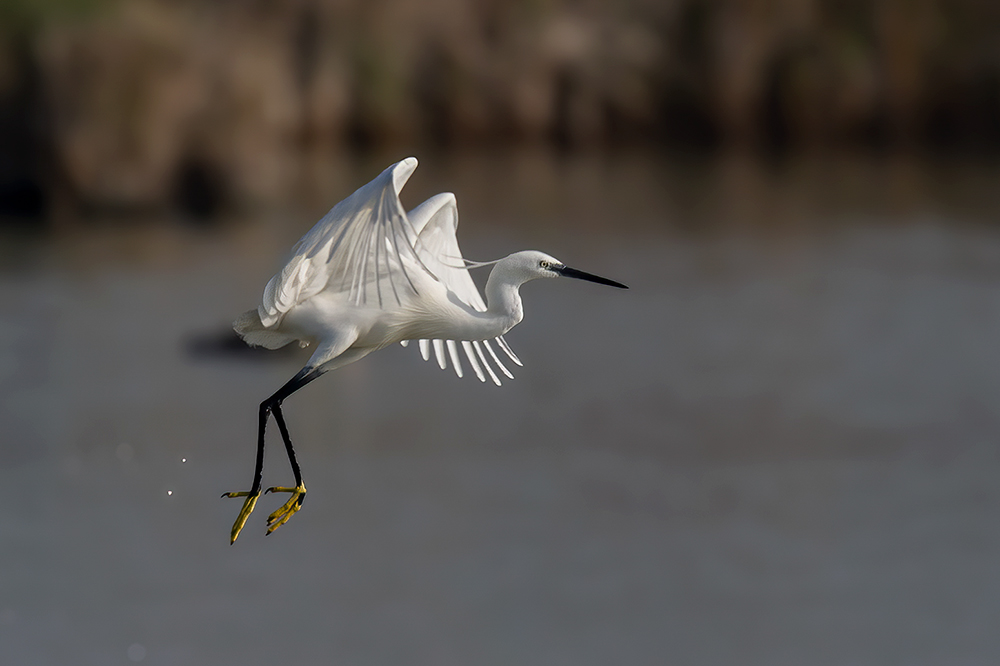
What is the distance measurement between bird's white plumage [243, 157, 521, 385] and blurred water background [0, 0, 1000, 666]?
7.23 metres

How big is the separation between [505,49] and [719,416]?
10.4 metres

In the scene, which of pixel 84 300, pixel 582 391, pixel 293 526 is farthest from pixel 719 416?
pixel 84 300

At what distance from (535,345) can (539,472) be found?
101 inches

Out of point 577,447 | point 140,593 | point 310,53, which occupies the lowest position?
point 140,593

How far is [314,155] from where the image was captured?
77.0 feet

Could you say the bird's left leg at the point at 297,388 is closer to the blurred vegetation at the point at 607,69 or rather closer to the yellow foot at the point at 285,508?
the yellow foot at the point at 285,508

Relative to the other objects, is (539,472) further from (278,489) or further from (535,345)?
(278,489)

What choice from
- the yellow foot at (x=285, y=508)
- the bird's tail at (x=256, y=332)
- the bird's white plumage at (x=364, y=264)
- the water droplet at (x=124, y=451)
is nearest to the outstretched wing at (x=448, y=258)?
the bird's white plumage at (x=364, y=264)

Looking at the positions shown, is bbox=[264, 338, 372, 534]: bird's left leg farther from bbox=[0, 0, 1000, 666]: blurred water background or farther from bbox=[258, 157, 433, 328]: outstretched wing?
bbox=[0, 0, 1000, 666]: blurred water background

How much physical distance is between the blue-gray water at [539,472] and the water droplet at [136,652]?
17 mm

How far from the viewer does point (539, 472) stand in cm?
1333

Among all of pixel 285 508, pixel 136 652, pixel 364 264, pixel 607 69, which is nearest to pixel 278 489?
pixel 285 508

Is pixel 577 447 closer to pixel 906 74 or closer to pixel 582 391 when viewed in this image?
pixel 582 391

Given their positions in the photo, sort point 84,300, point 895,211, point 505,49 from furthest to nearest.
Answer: point 505,49 < point 895,211 < point 84,300
